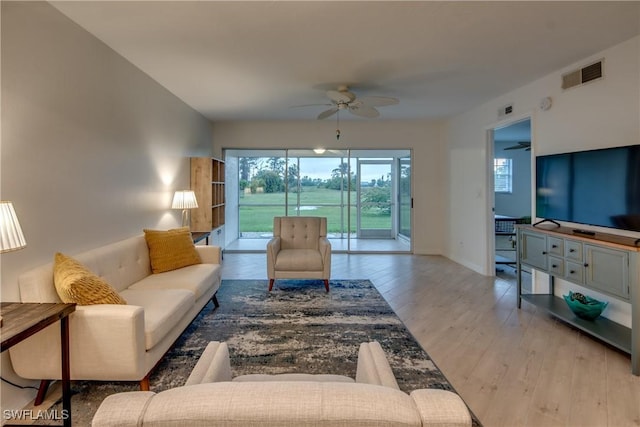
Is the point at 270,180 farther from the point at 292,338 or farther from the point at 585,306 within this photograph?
the point at 585,306

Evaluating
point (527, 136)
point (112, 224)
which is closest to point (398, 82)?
point (112, 224)

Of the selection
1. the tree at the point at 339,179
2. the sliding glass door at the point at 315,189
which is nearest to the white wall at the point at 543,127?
the sliding glass door at the point at 315,189

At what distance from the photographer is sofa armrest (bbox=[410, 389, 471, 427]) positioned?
1.91ft

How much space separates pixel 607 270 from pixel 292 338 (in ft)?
8.30

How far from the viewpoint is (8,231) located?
1.47 metres

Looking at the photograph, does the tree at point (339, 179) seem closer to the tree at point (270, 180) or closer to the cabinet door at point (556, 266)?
the tree at point (270, 180)

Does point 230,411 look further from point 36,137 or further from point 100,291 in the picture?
point 36,137

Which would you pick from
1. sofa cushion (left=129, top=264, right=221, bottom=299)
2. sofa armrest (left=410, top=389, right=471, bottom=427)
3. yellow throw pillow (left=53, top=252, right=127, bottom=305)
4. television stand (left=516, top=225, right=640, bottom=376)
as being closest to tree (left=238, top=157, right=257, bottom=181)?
sofa cushion (left=129, top=264, right=221, bottom=299)

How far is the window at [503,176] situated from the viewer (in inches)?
317

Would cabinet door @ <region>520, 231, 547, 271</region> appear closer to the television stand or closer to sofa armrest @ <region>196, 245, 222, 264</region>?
the television stand

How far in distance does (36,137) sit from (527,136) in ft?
27.9

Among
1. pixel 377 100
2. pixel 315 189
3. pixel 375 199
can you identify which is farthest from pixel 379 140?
pixel 377 100

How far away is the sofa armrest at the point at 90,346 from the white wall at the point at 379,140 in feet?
16.0

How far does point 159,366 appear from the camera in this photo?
2.26 metres
